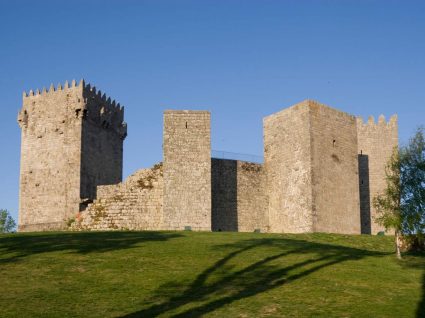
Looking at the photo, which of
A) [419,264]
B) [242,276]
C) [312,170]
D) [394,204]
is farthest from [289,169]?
[242,276]

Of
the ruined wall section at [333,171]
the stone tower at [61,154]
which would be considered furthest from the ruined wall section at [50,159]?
the ruined wall section at [333,171]

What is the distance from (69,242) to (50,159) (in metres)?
19.1

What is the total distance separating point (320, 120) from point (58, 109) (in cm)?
1710

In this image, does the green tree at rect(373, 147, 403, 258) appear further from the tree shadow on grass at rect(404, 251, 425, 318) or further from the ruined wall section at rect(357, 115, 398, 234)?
the ruined wall section at rect(357, 115, 398, 234)

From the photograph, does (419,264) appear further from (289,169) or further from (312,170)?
(289,169)

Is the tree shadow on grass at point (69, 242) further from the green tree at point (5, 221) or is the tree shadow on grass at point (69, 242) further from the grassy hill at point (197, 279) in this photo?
the green tree at point (5, 221)

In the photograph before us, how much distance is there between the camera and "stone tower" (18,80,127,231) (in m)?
42.2

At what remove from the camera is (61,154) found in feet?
141

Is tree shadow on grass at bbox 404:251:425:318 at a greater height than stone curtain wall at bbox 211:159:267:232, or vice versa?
stone curtain wall at bbox 211:159:267:232

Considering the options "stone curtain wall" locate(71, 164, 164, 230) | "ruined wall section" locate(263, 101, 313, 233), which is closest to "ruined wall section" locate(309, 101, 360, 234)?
"ruined wall section" locate(263, 101, 313, 233)

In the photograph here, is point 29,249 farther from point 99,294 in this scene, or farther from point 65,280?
point 99,294

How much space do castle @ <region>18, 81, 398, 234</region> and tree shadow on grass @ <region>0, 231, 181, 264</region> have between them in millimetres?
7458

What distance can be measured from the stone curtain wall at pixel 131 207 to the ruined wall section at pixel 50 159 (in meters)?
5.20

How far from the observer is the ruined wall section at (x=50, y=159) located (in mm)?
42156
